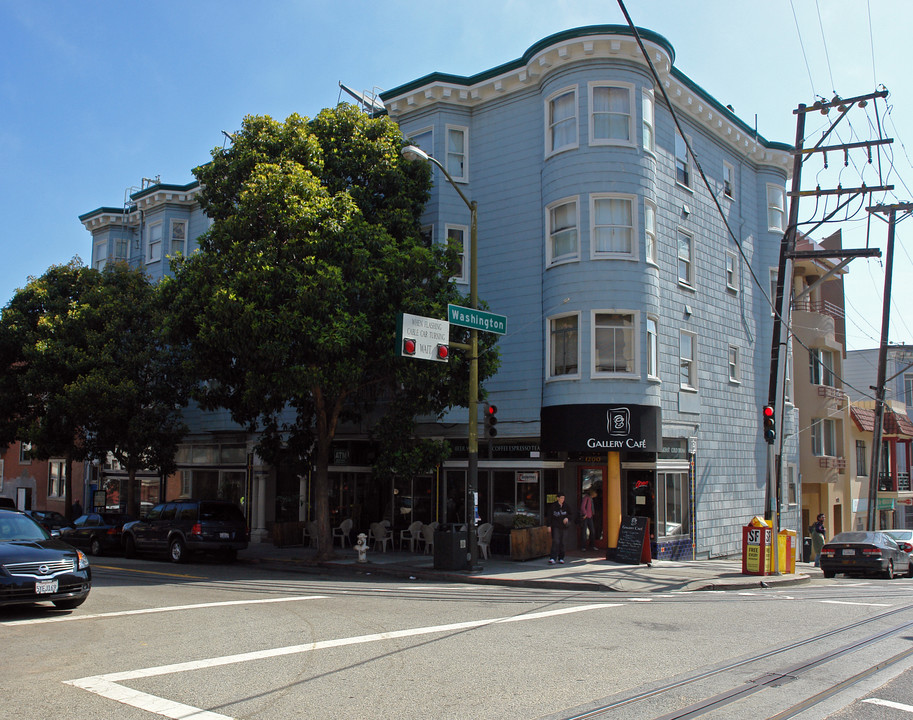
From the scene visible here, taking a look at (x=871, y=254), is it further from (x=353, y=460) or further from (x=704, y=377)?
(x=353, y=460)

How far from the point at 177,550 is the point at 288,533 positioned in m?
4.41

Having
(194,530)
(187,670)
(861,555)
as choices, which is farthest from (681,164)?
(187,670)

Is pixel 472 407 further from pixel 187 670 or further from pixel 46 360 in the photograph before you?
pixel 46 360

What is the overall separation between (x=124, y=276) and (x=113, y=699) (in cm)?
2475

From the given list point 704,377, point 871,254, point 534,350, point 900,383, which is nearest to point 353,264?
point 534,350

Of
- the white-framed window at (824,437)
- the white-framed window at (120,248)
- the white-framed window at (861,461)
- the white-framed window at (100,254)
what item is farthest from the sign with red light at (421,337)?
the white-framed window at (861,461)

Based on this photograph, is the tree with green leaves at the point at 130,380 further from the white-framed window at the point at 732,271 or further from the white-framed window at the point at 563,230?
the white-framed window at the point at 732,271

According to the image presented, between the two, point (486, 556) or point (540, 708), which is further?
point (486, 556)

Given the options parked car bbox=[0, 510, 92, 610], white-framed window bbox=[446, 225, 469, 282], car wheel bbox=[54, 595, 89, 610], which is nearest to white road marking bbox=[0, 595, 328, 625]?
parked car bbox=[0, 510, 92, 610]

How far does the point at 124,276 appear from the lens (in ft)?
94.6

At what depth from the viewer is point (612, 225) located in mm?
21375

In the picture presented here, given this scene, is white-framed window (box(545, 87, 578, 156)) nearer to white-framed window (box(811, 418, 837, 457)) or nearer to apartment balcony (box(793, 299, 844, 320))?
apartment balcony (box(793, 299, 844, 320))

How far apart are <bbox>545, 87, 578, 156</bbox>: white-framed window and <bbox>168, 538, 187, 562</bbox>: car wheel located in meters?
15.0

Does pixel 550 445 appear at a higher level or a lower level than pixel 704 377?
lower
